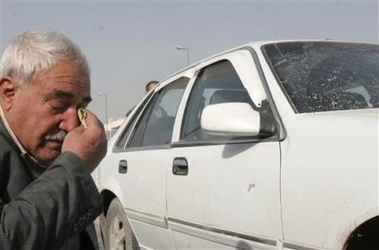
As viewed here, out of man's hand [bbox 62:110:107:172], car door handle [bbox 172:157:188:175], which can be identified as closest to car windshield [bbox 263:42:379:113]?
car door handle [bbox 172:157:188:175]

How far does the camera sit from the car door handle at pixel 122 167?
4.04 metres

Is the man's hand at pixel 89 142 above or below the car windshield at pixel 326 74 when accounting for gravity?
above

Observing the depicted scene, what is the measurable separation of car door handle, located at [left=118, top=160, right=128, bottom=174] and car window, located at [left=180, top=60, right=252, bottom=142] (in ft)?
2.86

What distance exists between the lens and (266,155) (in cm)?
224

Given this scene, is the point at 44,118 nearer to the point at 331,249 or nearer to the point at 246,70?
the point at 331,249

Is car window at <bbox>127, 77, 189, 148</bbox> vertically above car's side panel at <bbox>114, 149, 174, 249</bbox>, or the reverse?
car window at <bbox>127, 77, 189, 148</bbox>

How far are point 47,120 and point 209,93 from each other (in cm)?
193

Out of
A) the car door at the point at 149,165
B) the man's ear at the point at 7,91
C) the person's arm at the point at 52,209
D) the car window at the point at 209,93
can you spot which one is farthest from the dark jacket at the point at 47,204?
the car door at the point at 149,165

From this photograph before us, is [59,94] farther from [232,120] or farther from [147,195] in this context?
[147,195]

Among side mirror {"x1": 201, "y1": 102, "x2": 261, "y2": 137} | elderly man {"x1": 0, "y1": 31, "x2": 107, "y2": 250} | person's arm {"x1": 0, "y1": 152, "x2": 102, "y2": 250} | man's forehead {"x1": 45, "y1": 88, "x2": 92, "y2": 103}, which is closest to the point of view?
person's arm {"x1": 0, "y1": 152, "x2": 102, "y2": 250}

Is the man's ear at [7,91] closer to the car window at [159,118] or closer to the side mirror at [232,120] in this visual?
the side mirror at [232,120]

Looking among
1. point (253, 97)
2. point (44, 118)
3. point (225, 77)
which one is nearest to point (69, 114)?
point (44, 118)

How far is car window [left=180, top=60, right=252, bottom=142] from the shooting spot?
117 inches

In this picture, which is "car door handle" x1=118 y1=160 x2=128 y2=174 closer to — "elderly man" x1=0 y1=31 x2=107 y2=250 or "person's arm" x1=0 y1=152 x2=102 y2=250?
"elderly man" x1=0 y1=31 x2=107 y2=250
